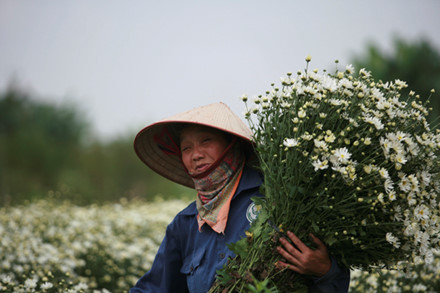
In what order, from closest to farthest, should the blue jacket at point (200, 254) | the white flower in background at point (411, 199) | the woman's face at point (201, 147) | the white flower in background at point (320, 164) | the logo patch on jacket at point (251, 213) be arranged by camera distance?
the white flower in background at point (320, 164) < the white flower in background at point (411, 199) < the blue jacket at point (200, 254) < the logo patch on jacket at point (251, 213) < the woman's face at point (201, 147)

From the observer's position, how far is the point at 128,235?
5.73 m

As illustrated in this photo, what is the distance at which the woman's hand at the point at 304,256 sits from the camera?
212cm

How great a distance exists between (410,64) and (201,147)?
1142 centimetres

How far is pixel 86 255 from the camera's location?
4.88 meters

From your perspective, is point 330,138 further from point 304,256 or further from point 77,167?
point 77,167

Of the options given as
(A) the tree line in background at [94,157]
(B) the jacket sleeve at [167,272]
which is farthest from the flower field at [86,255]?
(A) the tree line in background at [94,157]

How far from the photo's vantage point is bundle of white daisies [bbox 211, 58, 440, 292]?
2090 mm

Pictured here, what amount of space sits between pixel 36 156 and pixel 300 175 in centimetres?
1674

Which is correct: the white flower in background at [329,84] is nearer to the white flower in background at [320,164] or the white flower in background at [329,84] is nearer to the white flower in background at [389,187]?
the white flower in background at [320,164]

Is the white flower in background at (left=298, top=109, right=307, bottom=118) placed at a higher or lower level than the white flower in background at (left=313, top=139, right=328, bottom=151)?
higher

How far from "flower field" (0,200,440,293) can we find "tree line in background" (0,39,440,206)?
5.78 meters

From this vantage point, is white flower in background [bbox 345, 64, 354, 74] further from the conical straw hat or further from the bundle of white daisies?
the conical straw hat

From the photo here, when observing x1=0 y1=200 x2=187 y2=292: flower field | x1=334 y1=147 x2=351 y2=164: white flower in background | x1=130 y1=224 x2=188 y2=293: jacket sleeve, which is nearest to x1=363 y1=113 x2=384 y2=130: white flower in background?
x1=334 y1=147 x2=351 y2=164: white flower in background

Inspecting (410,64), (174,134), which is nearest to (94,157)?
(410,64)
